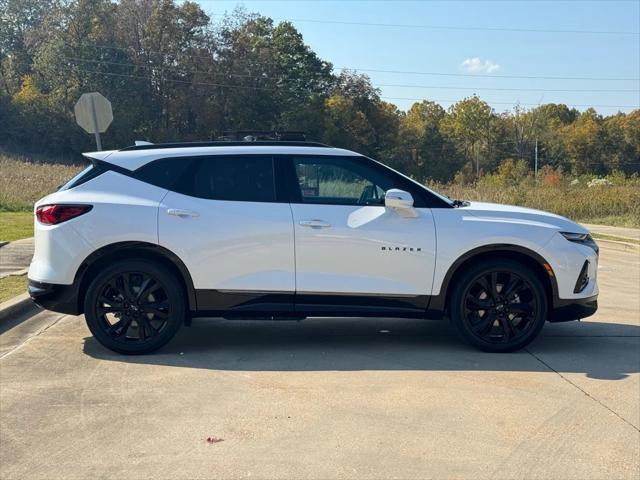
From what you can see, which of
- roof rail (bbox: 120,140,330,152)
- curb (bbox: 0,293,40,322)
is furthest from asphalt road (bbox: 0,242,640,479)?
roof rail (bbox: 120,140,330,152)

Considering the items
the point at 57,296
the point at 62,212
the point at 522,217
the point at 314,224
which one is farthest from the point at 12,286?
the point at 522,217

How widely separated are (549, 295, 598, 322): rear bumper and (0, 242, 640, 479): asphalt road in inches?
14.2

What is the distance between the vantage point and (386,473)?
143 inches

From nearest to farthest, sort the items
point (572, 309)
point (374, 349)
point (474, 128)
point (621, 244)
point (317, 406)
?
point (317, 406)
point (572, 309)
point (374, 349)
point (621, 244)
point (474, 128)

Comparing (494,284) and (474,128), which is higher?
(474,128)

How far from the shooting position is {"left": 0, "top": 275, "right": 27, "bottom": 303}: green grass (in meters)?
7.40

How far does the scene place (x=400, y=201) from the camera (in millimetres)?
5641

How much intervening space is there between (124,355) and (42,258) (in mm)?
1095

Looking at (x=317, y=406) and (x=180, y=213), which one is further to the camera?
(x=180, y=213)

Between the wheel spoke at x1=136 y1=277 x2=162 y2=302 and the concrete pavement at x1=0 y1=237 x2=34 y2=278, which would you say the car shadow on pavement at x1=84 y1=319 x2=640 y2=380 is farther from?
the concrete pavement at x1=0 y1=237 x2=34 y2=278

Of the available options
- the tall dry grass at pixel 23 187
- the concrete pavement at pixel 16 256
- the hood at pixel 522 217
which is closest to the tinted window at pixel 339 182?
the hood at pixel 522 217

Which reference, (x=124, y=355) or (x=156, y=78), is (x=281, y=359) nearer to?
(x=124, y=355)

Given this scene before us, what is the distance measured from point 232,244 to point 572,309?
3078mm

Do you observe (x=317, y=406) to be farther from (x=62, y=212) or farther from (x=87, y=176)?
(x=87, y=176)
